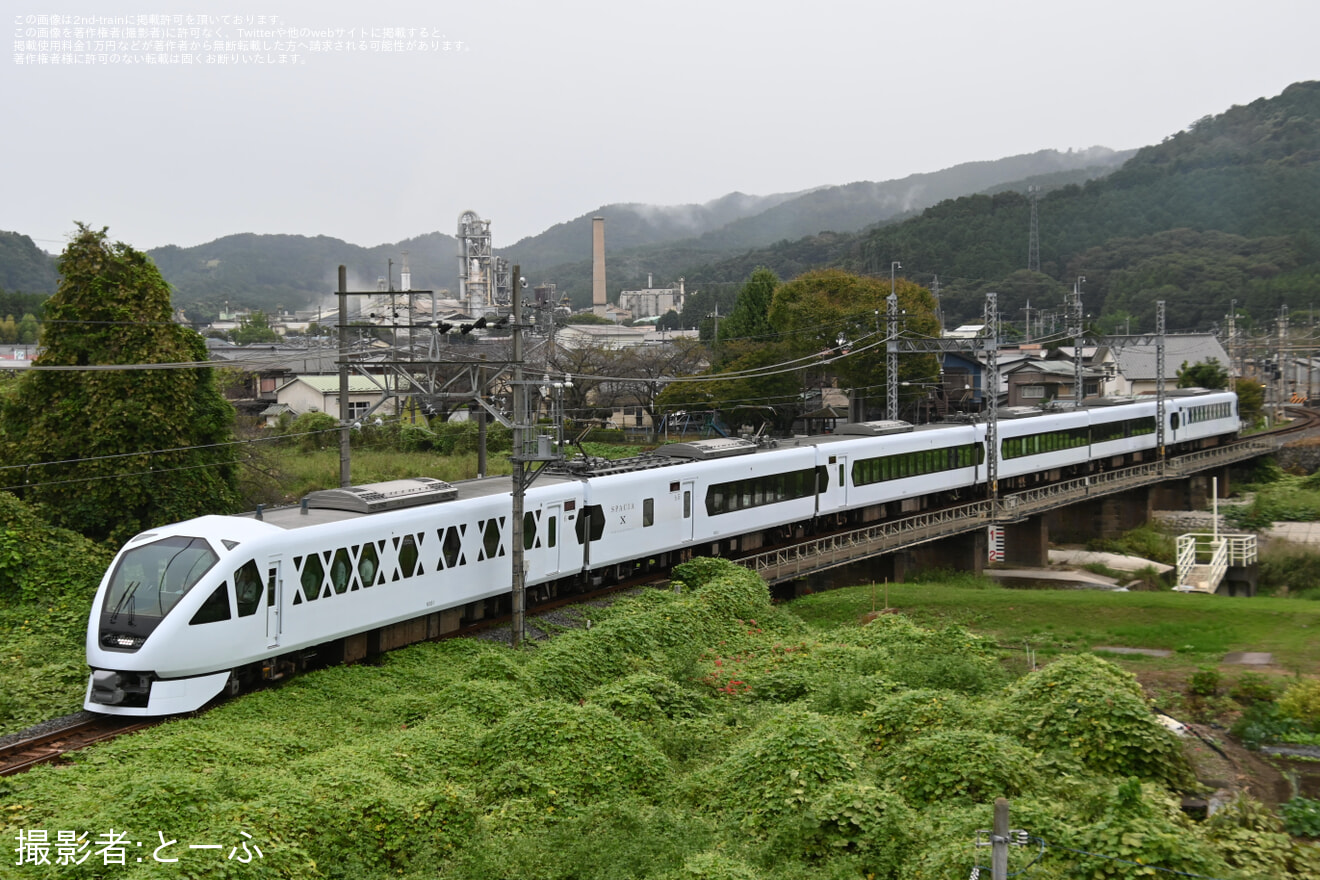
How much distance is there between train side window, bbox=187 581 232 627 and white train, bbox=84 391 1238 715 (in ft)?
0.08

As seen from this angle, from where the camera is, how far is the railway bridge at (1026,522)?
2841cm

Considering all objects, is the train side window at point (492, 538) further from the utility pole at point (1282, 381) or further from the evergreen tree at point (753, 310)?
the utility pole at point (1282, 381)

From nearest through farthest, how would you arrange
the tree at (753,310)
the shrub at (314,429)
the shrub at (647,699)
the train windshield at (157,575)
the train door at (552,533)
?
the shrub at (647,699)
the train windshield at (157,575)
the train door at (552,533)
the shrub at (314,429)
the tree at (753,310)

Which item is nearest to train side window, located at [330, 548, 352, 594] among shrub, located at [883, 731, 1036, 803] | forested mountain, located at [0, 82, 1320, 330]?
shrub, located at [883, 731, 1036, 803]

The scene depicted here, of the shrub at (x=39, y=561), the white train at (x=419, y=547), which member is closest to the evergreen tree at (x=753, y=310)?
the white train at (x=419, y=547)

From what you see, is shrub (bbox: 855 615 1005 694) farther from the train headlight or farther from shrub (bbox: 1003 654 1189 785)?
the train headlight

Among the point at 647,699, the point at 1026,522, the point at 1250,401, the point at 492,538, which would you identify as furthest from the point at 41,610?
the point at 1250,401

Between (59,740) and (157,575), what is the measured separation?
2204mm

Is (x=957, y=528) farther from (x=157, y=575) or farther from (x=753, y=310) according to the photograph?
(x=753, y=310)

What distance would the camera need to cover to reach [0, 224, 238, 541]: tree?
74.0 feet

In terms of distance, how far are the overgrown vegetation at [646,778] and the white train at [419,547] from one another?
2.83ft

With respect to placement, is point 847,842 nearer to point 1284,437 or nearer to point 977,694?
point 977,694

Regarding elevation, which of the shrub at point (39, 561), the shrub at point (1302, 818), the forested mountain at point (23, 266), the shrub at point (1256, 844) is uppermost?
the forested mountain at point (23, 266)

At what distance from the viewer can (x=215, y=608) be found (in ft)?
46.2
